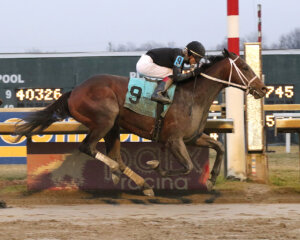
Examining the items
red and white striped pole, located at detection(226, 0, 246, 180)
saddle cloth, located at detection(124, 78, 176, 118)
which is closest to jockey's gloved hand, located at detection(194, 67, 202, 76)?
saddle cloth, located at detection(124, 78, 176, 118)

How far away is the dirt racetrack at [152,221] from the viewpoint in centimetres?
556

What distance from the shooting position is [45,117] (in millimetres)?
8227

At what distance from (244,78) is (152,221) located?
7.65 feet

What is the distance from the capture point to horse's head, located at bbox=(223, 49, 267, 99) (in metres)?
7.91

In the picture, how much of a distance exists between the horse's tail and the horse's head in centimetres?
192

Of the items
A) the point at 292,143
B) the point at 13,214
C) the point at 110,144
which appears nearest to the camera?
the point at 13,214

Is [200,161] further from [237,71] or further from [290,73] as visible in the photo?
[290,73]

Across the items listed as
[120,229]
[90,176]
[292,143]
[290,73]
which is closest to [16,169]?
[90,176]

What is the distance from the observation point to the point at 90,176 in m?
Answer: 8.71

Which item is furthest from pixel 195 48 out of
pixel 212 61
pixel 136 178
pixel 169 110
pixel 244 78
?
pixel 136 178

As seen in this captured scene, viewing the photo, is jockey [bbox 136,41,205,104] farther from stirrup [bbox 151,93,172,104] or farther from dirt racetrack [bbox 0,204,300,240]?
dirt racetrack [bbox 0,204,300,240]

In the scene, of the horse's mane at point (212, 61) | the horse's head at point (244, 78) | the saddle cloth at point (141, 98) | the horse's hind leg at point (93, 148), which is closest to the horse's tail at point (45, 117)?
the horse's hind leg at point (93, 148)

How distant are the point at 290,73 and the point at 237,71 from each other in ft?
37.5

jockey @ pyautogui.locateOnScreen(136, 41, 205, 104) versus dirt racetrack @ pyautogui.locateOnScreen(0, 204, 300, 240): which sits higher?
jockey @ pyautogui.locateOnScreen(136, 41, 205, 104)
